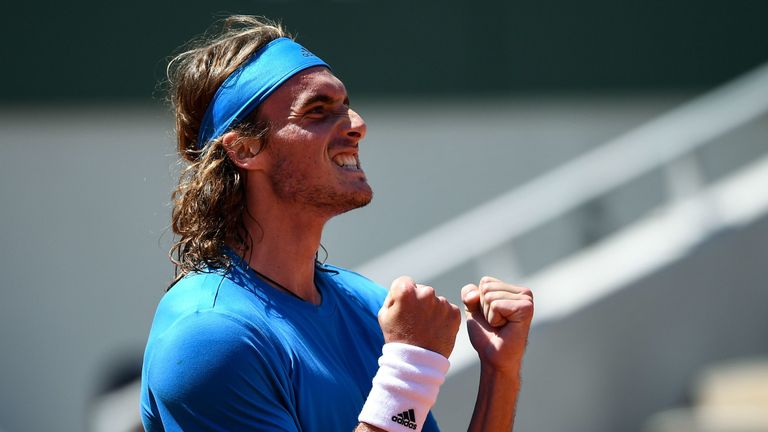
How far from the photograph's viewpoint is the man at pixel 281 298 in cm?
230

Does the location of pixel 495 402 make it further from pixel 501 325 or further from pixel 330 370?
pixel 330 370

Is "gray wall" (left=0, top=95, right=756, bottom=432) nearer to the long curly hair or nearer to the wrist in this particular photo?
the long curly hair

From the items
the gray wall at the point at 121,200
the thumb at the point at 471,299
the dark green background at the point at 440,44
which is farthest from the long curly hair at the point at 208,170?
the dark green background at the point at 440,44

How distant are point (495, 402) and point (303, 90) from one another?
0.89m

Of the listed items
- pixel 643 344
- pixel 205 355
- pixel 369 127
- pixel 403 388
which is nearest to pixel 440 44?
pixel 369 127

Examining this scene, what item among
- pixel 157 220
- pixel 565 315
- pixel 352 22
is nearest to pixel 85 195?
pixel 157 220

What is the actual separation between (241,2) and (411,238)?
2273 mm

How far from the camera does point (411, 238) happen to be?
28.7 feet

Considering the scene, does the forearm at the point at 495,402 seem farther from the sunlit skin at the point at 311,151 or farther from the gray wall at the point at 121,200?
the gray wall at the point at 121,200

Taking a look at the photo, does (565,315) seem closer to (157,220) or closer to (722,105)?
(722,105)

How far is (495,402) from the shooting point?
8.62 feet

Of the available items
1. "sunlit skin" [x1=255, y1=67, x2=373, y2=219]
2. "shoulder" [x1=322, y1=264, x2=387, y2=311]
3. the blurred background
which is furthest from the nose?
the blurred background

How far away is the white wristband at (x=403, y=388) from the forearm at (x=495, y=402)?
207 millimetres

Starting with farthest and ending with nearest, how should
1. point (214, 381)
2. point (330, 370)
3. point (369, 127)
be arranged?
point (369, 127), point (330, 370), point (214, 381)
